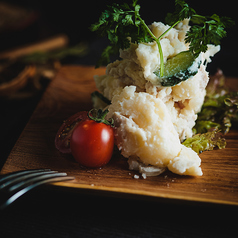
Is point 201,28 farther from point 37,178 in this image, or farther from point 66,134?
point 37,178

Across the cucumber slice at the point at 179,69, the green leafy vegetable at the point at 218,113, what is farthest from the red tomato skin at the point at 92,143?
the green leafy vegetable at the point at 218,113

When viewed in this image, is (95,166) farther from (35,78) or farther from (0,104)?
(35,78)

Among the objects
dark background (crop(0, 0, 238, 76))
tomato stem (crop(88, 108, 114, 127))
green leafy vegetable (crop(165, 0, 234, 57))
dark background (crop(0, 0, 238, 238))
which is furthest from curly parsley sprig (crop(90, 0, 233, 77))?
dark background (crop(0, 0, 238, 76))

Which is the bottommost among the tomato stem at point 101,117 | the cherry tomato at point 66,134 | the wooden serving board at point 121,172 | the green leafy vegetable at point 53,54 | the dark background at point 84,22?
the wooden serving board at point 121,172

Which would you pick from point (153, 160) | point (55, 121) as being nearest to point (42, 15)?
point (55, 121)

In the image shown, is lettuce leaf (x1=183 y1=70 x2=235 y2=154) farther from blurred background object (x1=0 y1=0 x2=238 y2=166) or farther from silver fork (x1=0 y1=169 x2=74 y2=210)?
silver fork (x1=0 y1=169 x2=74 y2=210)

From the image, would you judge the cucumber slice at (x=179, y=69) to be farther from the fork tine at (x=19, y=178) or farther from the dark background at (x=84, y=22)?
the dark background at (x=84, y=22)
